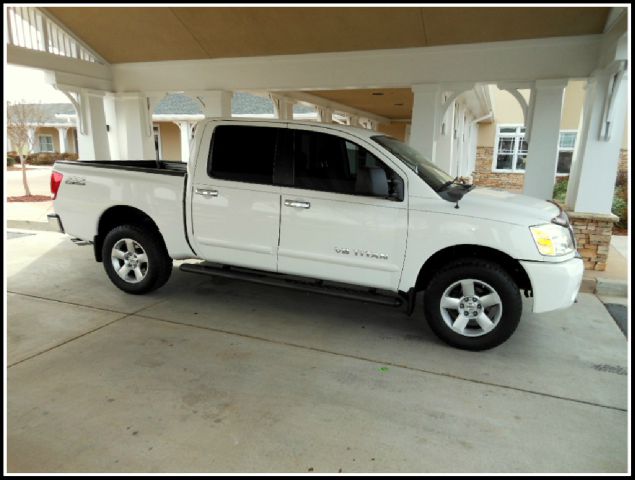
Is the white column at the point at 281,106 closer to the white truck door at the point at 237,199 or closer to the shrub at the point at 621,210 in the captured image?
the white truck door at the point at 237,199

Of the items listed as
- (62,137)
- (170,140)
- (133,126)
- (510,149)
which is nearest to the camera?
(133,126)

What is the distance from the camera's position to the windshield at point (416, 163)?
4477 millimetres

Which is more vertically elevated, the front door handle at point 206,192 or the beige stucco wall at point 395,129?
the beige stucco wall at point 395,129

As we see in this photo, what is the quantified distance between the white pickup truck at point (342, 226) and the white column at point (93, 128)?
5.17 m

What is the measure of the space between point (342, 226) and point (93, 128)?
26.1 feet

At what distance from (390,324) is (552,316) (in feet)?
6.59

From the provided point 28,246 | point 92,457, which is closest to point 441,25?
point 92,457

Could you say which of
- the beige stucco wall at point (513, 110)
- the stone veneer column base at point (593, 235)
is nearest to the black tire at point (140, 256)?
the stone veneer column base at point (593, 235)

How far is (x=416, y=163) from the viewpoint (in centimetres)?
469

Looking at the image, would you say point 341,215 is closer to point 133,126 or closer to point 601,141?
point 601,141

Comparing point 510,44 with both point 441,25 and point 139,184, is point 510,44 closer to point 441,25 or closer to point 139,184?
point 441,25

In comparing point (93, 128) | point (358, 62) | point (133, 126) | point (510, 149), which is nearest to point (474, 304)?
point (358, 62)

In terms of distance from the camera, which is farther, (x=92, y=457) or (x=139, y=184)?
(x=139, y=184)

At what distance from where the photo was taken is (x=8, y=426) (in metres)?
3.07
